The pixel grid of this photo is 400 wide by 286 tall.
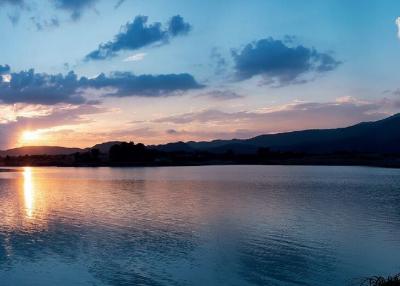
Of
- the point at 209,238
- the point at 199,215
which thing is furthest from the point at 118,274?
the point at 199,215

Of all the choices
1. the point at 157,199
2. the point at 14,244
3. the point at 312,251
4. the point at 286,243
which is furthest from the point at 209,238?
the point at 157,199

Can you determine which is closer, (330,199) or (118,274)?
(118,274)

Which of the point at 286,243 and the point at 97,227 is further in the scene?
the point at 97,227

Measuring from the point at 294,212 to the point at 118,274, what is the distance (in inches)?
956

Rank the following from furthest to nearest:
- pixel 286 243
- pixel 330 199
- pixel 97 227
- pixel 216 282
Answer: pixel 330 199 < pixel 97 227 < pixel 286 243 < pixel 216 282

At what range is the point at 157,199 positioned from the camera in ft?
186

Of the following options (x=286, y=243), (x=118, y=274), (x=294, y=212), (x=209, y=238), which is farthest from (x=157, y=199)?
(x=118, y=274)

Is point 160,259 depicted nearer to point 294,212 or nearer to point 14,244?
point 14,244

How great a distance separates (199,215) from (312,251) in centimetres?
1633

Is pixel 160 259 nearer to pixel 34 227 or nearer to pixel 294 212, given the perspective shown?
pixel 34 227

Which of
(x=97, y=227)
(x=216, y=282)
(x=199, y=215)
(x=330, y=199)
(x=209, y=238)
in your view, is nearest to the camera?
(x=216, y=282)

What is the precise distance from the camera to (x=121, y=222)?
38.0 meters

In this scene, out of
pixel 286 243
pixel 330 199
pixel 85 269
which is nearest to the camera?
pixel 85 269

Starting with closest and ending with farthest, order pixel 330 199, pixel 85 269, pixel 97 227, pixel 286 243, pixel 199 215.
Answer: pixel 85 269 < pixel 286 243 < pixel 97 227 < pixel 199 215 < pixel 330 199
